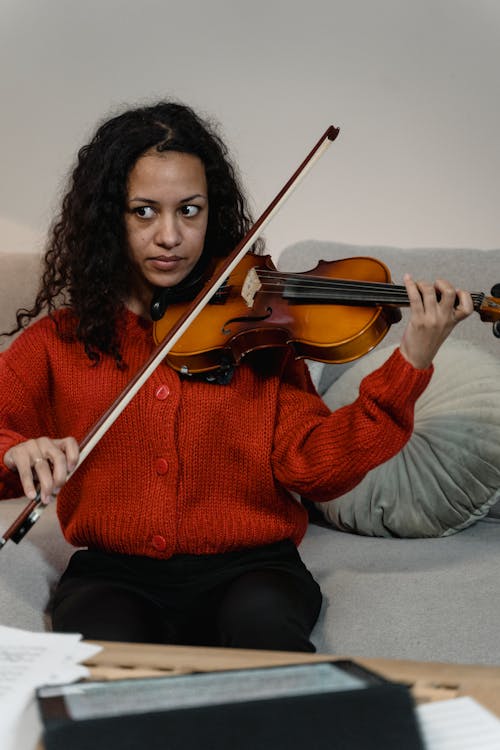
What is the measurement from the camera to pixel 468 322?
1.80 meters

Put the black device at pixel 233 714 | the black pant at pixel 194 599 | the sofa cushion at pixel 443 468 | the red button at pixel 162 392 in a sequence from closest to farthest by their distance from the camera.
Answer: the black device at pixel 233 714 < the black pant at pixel 194 599 < the red button at pixel 162 392 < the sofa cushion at pixel 443 468

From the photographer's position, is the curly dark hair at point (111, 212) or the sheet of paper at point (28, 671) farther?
the curly dark hair at point (111, 212)

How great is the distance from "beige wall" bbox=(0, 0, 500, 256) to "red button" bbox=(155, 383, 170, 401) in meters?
1.25

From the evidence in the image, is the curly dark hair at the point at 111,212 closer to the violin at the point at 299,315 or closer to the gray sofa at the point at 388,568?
the violin at the point at 299,315

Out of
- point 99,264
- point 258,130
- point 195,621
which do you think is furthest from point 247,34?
point 195,621

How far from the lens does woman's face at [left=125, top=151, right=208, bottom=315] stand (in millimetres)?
1367

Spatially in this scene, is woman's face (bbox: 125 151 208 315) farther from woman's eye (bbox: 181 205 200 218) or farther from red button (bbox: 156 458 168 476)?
red button (bbox: 156 458 168 476)

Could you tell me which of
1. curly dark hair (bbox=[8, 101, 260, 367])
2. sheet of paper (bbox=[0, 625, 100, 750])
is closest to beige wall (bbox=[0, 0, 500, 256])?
curly dark hair (bbox=[8, 101, 260, 367])

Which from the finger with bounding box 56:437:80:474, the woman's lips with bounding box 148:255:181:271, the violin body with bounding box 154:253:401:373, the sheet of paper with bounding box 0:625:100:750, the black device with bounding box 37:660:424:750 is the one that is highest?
the woman's lips with bounding box 148:255:181:271

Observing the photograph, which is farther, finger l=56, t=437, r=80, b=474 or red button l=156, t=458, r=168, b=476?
red button l=156, t=458, r=168, b=476

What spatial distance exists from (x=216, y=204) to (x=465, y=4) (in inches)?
47.6

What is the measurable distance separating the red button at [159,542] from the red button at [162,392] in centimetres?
20

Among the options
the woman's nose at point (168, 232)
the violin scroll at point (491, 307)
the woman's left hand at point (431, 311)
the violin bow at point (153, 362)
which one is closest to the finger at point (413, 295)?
the woman's left hand at point (431, 311)

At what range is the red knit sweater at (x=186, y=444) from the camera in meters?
1.30
